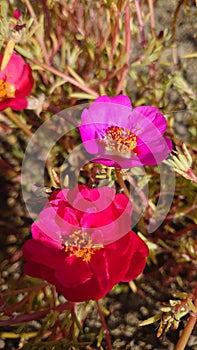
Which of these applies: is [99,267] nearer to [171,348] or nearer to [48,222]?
[48,222]

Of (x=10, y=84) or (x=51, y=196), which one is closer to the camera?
(x=51, y=196)

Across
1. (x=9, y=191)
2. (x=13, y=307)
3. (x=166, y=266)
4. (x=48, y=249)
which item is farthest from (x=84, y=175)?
(x=48, y=249)

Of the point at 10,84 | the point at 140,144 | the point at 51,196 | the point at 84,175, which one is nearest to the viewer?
the point at 51,196

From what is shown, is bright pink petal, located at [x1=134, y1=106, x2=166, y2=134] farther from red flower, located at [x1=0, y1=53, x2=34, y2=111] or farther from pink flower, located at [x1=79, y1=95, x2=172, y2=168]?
red flower, located at [x1=0, y1=53, x2=34, y2=111]

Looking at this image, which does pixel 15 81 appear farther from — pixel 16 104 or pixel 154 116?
pixel 154 116

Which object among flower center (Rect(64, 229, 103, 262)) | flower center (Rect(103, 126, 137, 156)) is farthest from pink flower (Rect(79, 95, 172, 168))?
flower center (Rect(64, 229, 103, 262))

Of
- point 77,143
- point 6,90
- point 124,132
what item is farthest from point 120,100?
point 77,143

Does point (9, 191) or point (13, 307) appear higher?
point (9, 191)

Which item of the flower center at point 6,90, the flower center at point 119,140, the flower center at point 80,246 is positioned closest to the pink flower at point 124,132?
the flower center at point 119,140
